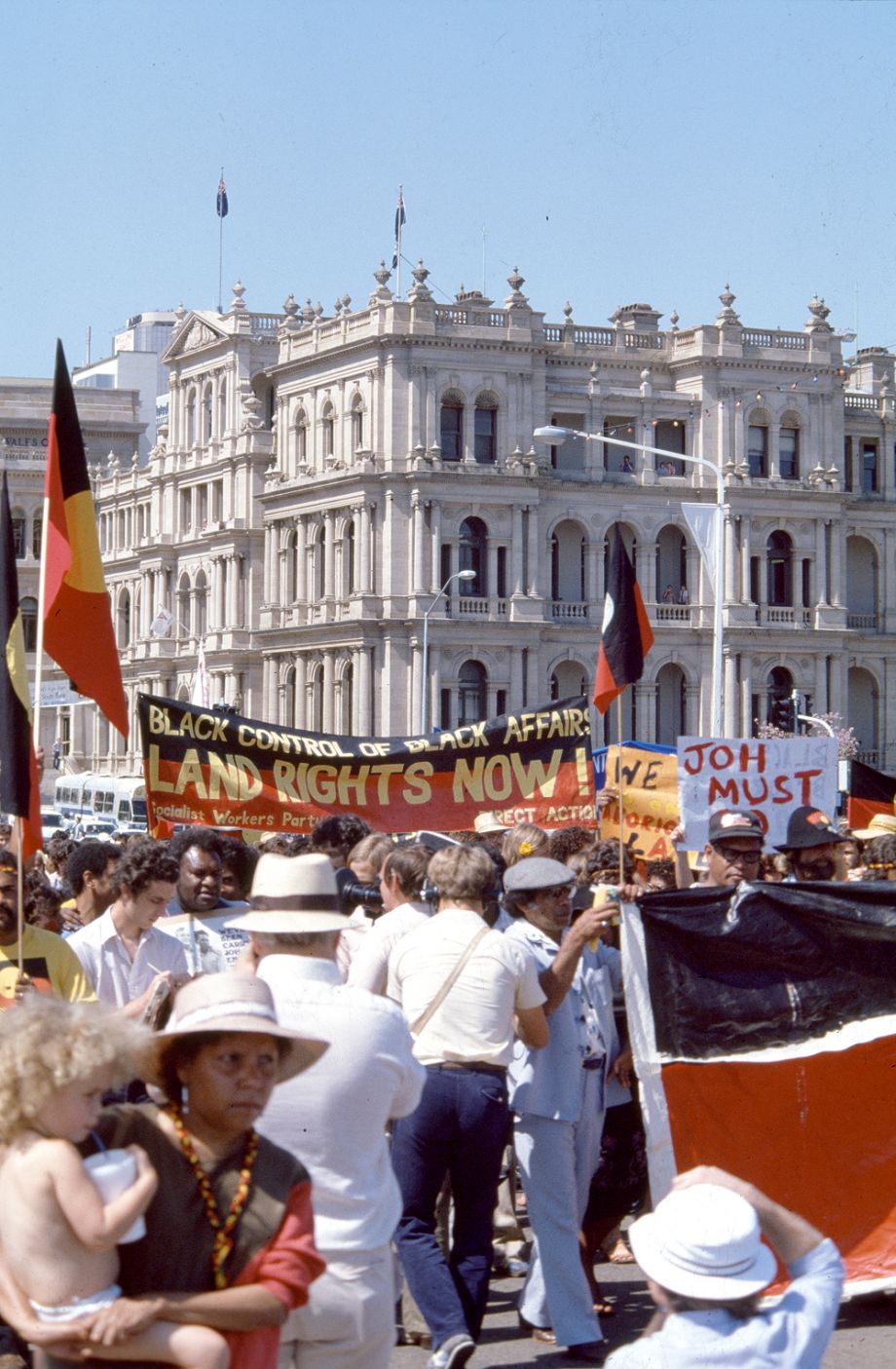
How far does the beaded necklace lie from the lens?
3.78 m

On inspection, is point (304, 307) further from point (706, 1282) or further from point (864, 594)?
point (706, 1282)

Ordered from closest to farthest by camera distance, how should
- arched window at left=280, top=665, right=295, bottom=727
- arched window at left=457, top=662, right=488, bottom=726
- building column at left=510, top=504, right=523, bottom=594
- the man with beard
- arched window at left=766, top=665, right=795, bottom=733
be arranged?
the man with beard
arched window at left=457, top=662, right=488, bottom=726
building column at left=510, top=504, right=523, bottom=594
arched window at left=766, top=665, right=795, bottom=733
arched window at left=280, top=665, right=295, bottom=727

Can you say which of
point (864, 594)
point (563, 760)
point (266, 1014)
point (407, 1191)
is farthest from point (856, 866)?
point (864, 594)

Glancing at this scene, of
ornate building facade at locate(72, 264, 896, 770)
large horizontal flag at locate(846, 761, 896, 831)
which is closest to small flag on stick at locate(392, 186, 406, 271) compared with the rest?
ornate building facade at locate(72, 264, 896, 770)

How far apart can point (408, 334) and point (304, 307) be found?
35.2 feet

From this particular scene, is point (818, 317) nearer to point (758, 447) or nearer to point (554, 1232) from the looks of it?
point (758, 447)

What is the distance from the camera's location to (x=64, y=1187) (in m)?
3.59

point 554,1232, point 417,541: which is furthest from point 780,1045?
point 417,541

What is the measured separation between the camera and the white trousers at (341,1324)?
15.3ft

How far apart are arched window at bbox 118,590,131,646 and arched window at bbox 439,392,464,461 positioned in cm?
1858

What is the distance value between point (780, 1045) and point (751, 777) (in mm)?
6805

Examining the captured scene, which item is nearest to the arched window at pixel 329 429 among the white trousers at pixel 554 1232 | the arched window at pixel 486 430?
the arched window at pixel 486 430

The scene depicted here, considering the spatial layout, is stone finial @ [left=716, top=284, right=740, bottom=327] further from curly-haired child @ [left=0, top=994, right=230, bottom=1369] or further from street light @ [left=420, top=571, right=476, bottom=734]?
curly-haired child @ [left=0, top=994, right=230, bottom=1369]

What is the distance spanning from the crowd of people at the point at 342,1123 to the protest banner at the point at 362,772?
3272mm
